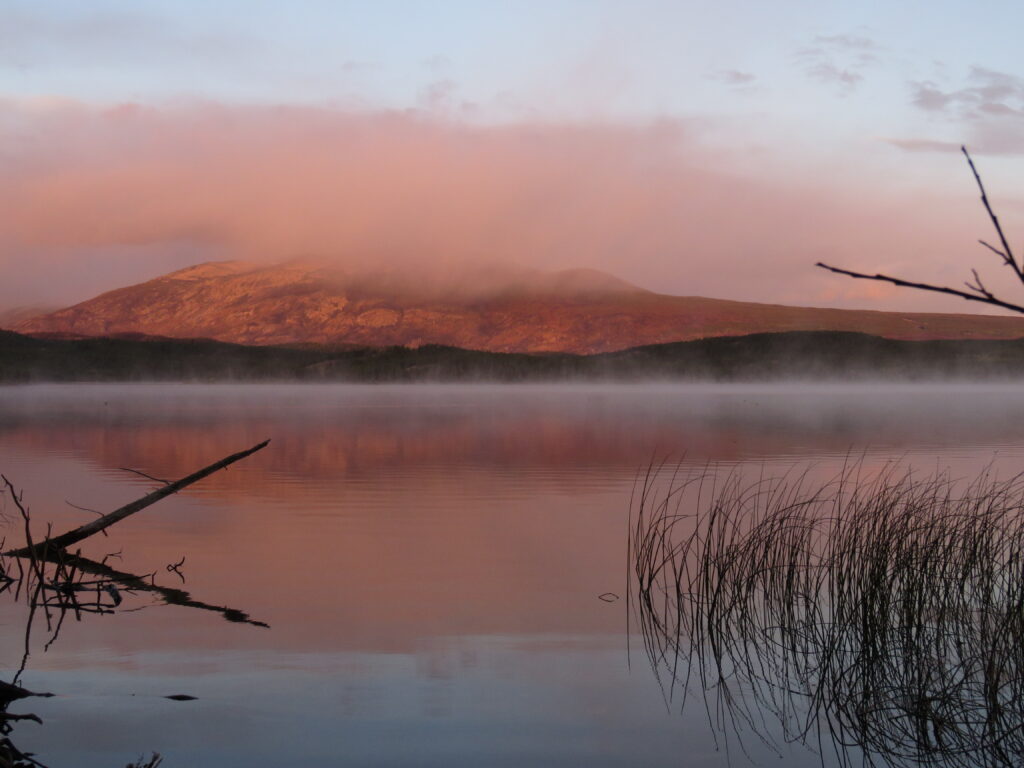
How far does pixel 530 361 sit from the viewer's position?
392ft

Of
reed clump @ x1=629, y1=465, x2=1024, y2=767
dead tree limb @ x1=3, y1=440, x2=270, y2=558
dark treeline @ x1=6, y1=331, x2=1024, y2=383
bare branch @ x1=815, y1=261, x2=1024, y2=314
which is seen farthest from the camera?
dark treeline @ x1=6, y1=331, x2=1024, y2=383

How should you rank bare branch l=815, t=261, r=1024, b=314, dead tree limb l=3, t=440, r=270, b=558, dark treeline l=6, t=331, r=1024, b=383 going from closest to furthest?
1. bare branch l=815, t=261, r=1024, b=314
2. dead tree limb l=3, t=440, r=270, b=558
3. dark treeline l=6, t=331, r=1024, b=383

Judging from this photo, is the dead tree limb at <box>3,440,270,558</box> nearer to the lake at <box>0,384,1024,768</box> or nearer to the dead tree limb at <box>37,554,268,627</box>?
the dead tree limb at <box>37,554,268,627</box>

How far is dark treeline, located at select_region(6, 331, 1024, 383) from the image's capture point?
109250 mm

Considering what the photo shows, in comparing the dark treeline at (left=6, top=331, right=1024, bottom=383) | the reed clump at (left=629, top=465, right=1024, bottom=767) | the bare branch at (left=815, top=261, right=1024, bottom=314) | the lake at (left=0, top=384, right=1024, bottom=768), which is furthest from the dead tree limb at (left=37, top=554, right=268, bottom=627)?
the dark treeline at (left=6, top=331, right=1024, bottom=383)

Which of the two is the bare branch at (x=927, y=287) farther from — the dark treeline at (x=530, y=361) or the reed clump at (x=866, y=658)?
the dark treeline at (x=530, y=361)

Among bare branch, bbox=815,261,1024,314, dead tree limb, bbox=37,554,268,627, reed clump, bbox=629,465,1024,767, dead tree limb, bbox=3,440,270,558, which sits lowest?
dead tree limb, bbox=37,554,268,627

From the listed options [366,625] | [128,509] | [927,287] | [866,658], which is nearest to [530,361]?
[366,625]

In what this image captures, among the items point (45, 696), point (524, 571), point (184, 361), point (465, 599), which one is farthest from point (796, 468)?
point (184, 361)

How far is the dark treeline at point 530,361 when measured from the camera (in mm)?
109250

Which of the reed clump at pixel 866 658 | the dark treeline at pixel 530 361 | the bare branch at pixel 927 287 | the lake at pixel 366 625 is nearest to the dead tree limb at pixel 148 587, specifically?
the lake at pixel 366 625

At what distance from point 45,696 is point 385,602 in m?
3.27

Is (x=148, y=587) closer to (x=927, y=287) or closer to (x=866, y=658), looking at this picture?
(x=866, y=658)

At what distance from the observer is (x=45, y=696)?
594 centimetres
